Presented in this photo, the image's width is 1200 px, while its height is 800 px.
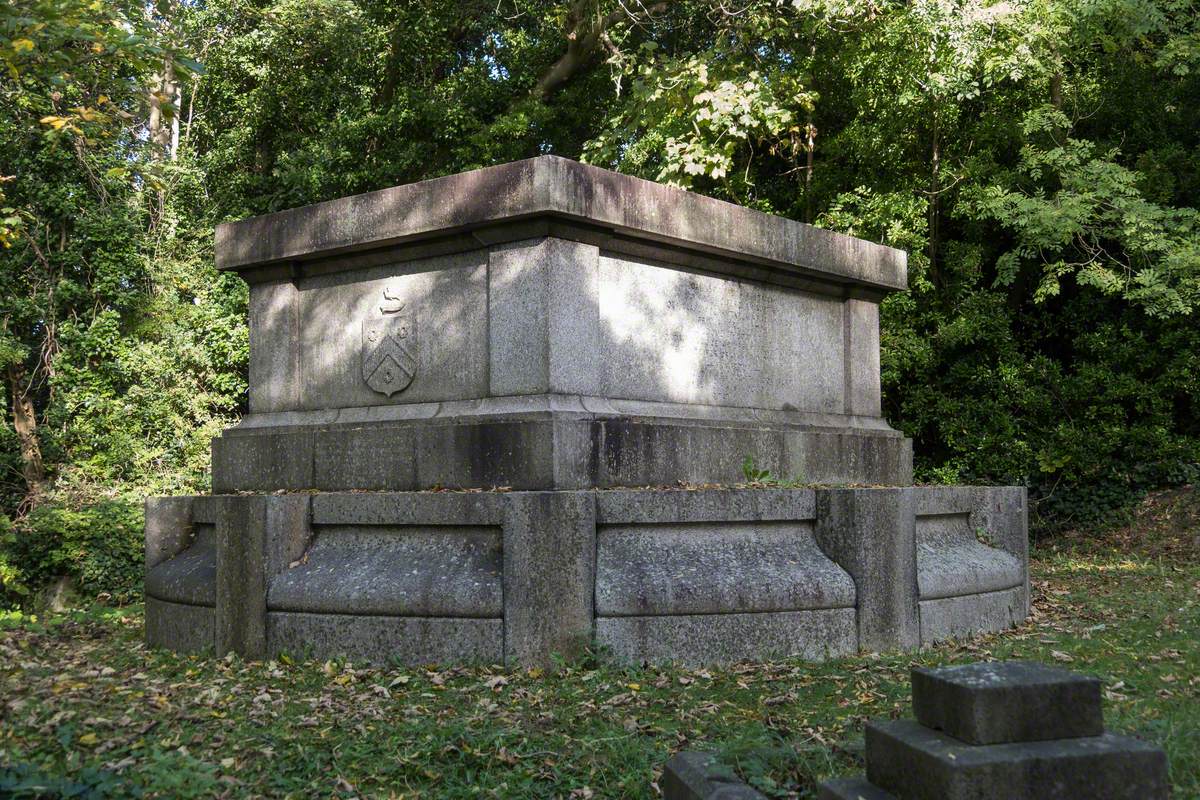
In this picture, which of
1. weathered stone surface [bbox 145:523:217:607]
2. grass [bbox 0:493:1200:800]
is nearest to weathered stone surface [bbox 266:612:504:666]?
grass [bbox 0:493:1200:800]

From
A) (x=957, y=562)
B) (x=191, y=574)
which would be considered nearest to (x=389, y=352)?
(x=191, y=574)

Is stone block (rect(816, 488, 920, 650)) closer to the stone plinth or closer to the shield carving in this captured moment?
the shield carving

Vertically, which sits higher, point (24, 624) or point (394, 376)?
point (394, 376)

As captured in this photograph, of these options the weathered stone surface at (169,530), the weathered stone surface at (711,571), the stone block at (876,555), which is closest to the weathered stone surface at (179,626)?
the weathered stone surface at (169,530)

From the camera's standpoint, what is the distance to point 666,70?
43.2ft

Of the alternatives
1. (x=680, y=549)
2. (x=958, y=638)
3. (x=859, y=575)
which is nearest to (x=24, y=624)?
(x=680, y=549)

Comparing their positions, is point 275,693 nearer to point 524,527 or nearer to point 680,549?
point 524,527

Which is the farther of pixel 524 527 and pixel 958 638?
pixel 958 638

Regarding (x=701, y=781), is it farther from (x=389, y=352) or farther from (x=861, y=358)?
(x=861, y=358)

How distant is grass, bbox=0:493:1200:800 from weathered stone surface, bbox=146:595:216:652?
0.13 metres

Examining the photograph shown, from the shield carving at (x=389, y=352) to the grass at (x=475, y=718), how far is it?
6.13ft

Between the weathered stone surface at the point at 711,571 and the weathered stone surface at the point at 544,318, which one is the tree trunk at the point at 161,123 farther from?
the weathered stone surface at the point at 711,571

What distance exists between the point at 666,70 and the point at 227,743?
10880 millimetres

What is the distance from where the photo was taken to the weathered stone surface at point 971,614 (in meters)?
6.02
